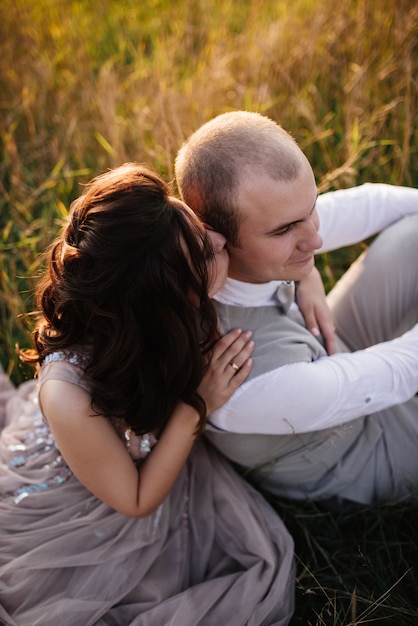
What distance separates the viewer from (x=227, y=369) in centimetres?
175

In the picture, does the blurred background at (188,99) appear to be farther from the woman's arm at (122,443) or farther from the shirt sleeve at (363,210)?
the woman's arm at (122,443)

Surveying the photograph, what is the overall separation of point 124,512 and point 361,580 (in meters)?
0.85

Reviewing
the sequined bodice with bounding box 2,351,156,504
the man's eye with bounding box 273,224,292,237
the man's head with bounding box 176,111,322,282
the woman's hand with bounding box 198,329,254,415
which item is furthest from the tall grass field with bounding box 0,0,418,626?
the woman's hand with bounding box 198,329,254,415

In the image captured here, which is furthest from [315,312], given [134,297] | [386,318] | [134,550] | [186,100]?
[186,100]

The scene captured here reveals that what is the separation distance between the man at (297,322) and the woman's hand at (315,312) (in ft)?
0.29

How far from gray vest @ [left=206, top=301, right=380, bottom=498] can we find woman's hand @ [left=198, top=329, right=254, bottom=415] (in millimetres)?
41

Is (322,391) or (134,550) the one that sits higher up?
(322,391)

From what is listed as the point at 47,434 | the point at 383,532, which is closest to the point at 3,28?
the point at 47,434

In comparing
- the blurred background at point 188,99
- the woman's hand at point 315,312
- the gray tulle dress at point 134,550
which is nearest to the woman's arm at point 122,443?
the gray tulle dress at point 134,550

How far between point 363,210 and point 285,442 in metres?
0.92

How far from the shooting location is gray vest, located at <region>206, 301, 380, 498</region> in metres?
1.80

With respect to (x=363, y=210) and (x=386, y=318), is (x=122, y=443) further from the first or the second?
(x=363, y=210)

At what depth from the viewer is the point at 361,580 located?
6.72 feet

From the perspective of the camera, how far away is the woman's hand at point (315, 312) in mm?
2078
